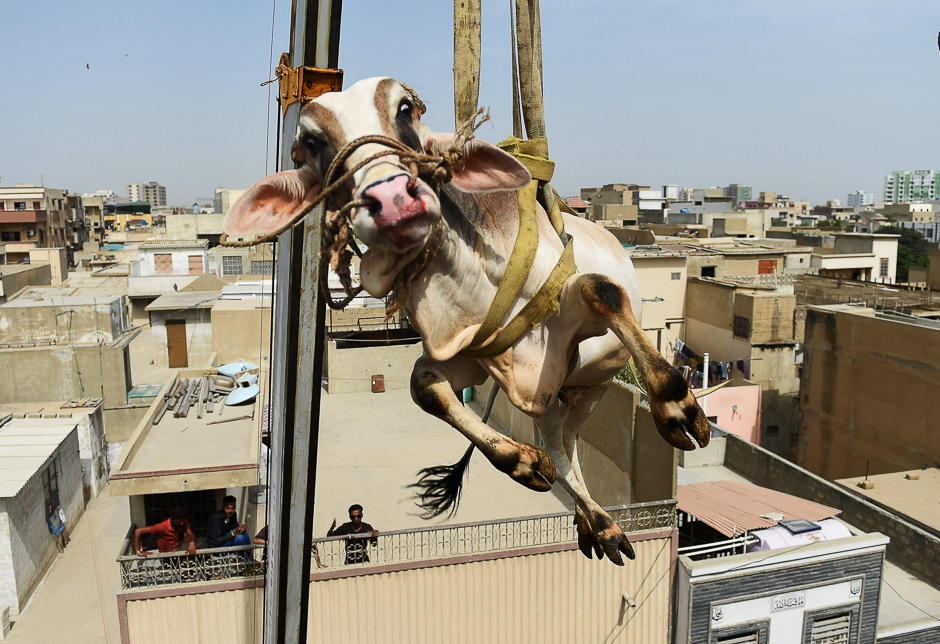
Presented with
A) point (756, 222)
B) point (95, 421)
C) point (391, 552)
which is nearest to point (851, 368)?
point (391, 552)

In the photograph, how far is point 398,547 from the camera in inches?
434

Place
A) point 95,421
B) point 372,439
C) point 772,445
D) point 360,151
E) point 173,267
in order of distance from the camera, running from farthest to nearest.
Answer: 1. point 173,267
2. point 772,445
3. point 95,421
4. point 372,439
5. point 360,151

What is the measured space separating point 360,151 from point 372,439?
15059 millimetres

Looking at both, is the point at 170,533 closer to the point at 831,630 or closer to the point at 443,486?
the point at 443,486

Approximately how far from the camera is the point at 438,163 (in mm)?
2352

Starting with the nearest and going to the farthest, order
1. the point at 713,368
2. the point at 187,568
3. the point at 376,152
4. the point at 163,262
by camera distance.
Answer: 1. the point at 376,152
2. the point at 187,568
3. the point at 713,368
4. the point at 163,262

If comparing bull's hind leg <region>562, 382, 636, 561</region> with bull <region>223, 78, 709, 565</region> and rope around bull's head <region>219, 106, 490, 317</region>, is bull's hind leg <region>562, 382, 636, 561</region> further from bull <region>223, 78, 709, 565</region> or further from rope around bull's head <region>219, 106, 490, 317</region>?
rope around bull's head <region>219, 106, 490, 317</region>

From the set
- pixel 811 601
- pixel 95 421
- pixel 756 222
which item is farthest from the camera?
pixel 756 222

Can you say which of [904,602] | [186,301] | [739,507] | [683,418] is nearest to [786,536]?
[739,507]

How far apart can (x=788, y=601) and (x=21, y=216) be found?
5943cm

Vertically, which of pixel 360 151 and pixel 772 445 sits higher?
pixel 360 151

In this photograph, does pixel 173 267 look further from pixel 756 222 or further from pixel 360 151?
pixel 756 222

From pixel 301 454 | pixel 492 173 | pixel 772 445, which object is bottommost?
pixel 772 445

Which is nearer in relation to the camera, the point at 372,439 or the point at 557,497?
the point at 557,497
